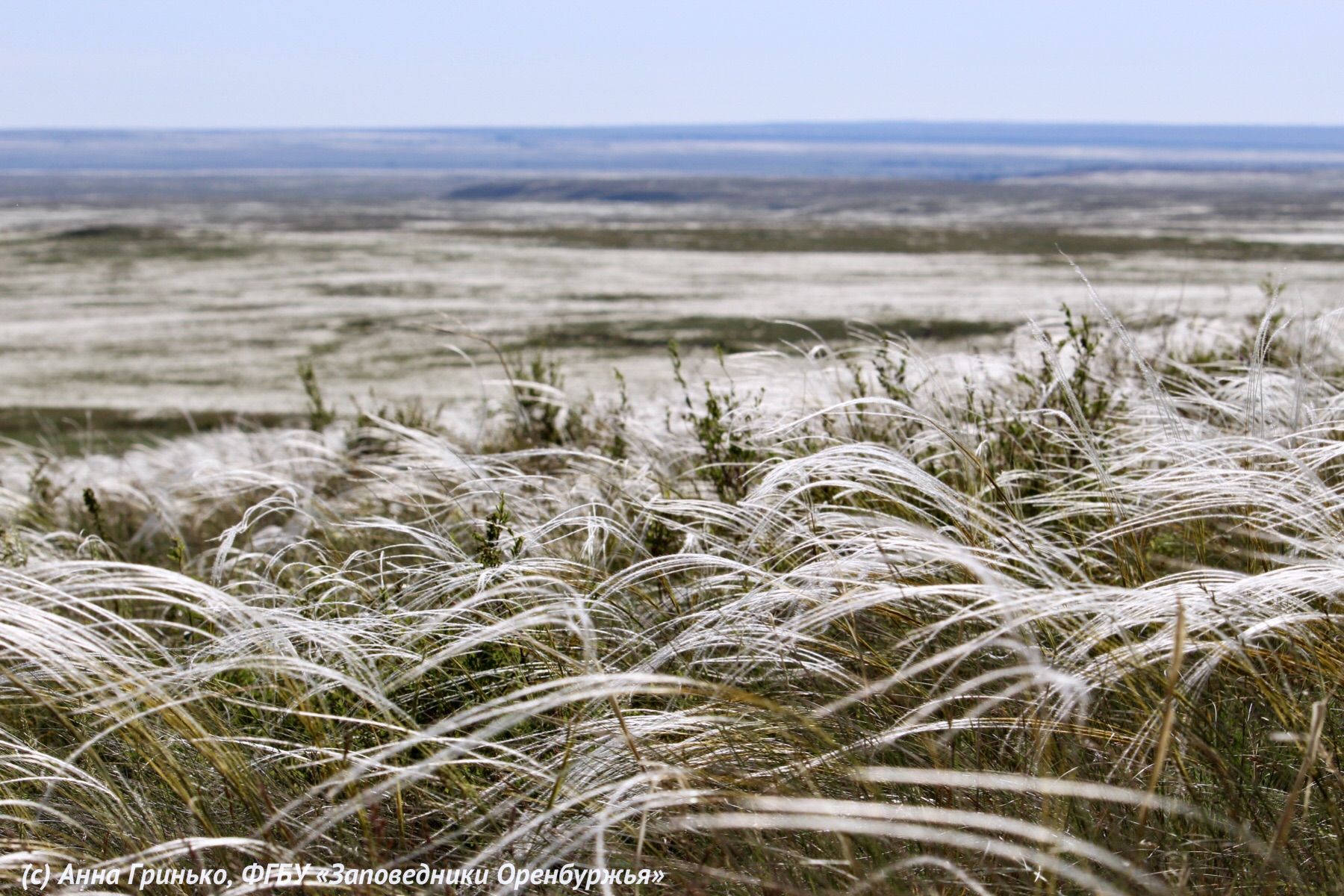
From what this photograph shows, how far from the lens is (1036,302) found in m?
23.3

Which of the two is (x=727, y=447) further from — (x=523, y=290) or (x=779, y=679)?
(x=523, y=290)

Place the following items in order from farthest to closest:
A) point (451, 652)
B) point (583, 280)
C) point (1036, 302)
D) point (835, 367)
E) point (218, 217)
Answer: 1. point (218, 217)
2. point (583, 280)
3. point (1036, 302)
4. point (835, 367)
5. point (451, 652)

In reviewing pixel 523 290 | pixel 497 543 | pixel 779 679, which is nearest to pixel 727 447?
pixel 497 543

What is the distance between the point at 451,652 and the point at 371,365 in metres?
17.4

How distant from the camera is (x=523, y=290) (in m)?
28.9

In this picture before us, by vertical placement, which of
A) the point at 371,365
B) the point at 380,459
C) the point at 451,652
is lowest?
the point at 371,365

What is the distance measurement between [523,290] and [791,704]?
27.6 metres

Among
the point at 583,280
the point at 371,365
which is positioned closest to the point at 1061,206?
the point at 583,280

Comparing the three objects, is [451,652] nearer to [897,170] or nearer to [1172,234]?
[1172,234]

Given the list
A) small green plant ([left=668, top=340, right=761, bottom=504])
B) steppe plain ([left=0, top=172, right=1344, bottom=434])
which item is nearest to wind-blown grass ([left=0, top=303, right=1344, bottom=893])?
small green plant ([left=668, top=340, right=761, bottom=504])

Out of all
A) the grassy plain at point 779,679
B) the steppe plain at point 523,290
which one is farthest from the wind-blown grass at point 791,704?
the steppe plain at point 523,290

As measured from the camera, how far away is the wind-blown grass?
1.56m

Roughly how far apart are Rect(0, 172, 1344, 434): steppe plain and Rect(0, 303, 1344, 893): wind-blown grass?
992mm

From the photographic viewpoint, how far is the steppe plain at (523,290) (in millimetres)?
16609
